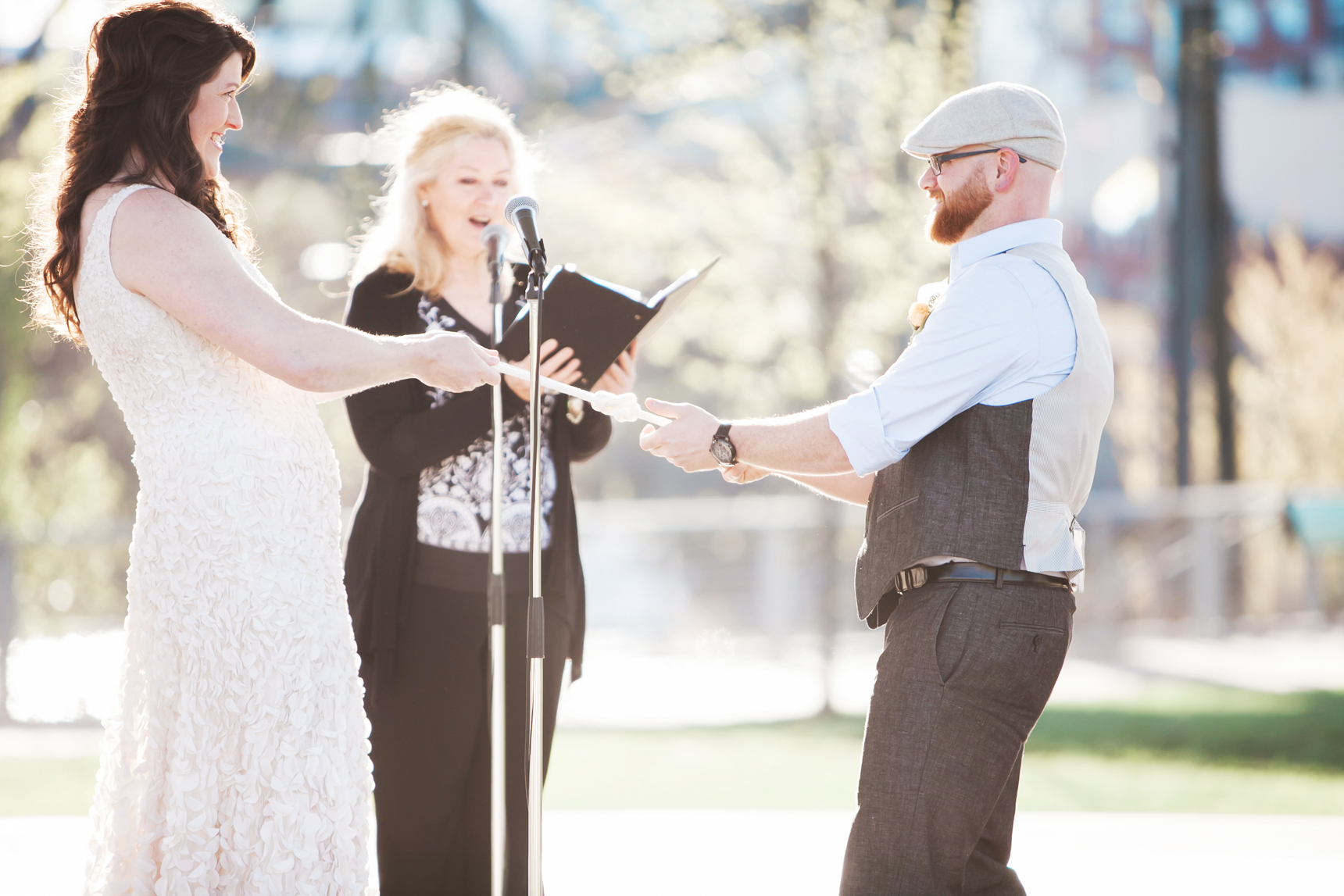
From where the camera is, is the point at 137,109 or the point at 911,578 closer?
the point at 137,109

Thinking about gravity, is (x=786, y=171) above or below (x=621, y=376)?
above

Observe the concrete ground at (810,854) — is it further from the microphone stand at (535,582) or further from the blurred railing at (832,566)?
the blurred railing at (832,566)

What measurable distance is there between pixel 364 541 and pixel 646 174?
600cm

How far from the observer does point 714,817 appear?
4625 millimetres

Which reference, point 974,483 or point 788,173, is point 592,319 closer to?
point 974,483

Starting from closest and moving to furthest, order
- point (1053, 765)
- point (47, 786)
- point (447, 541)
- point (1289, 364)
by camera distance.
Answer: point (447, 541) < point (47, 786) < point (1053, 765) < point (1289, 364)

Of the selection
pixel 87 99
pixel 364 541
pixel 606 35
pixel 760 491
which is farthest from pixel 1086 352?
pixel 760 491

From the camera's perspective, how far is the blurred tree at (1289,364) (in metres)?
11.2

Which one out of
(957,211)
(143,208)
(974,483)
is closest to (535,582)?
(974,483)

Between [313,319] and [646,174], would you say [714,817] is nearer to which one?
[313,319]

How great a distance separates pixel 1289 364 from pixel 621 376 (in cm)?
1026

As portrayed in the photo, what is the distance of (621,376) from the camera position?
2994mm

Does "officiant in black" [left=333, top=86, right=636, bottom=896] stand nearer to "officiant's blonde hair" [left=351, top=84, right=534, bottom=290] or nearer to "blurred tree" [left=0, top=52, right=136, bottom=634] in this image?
"officiant's blonde hair" [left=351, top=84, right=534, bottom=290]

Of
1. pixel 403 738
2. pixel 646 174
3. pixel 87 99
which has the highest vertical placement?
pixel 646 174
